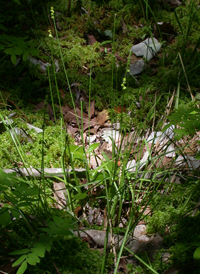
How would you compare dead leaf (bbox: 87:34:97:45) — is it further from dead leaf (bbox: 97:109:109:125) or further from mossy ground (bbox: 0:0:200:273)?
dead leaf (bbox: 97:109:109:125)

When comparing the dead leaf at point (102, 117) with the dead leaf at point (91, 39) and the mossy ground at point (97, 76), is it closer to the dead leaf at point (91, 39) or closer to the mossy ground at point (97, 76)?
the mossy ground at point (97, 76)

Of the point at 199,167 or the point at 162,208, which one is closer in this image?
the point at 162,208

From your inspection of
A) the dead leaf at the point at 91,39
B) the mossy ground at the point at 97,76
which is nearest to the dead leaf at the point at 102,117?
the mossy ground at the point at 97,76

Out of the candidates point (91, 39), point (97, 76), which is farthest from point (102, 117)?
point (91, 39)

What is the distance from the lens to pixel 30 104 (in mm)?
3002

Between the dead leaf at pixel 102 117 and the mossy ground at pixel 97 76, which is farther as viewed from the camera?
the dead leaf at pixel 102 117

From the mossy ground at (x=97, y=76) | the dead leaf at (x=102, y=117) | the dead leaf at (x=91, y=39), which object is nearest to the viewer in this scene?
the mossy ground at (x=97, y=76)

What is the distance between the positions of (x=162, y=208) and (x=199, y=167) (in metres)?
0.56

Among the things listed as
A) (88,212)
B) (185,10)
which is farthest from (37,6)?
(88,212)

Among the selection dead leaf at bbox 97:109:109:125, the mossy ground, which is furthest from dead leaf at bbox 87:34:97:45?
dead leaf at bbox 97:109:109:125

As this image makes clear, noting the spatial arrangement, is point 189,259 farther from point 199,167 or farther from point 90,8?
point 90,8

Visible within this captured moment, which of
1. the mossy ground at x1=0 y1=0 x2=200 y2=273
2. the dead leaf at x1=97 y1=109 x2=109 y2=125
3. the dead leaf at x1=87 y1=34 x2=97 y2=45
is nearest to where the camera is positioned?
the mossy ground at x1=0 y1=0 x2=200 y2=273

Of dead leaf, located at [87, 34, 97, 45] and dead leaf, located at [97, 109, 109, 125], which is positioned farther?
dead leaf, located at [87, 34, 97, 45]

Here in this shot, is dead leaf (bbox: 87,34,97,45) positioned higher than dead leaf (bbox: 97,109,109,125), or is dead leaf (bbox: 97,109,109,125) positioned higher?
dead leaf (bbox: 87,34,97,45)
